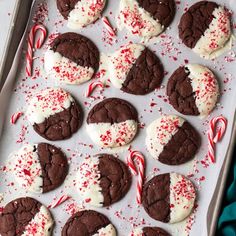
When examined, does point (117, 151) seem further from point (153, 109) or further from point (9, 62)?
point (9, 62)

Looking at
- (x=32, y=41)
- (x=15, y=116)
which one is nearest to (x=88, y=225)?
(x=15, y=116)

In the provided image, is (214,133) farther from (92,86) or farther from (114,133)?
(92,86)

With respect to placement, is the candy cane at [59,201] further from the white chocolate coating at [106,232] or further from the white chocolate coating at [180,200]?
the white chocolate coating at [180,200]

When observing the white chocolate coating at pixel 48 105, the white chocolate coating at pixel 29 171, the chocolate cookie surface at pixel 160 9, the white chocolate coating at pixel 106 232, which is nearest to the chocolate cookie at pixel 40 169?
the white chocolate coating at pixel 29 171

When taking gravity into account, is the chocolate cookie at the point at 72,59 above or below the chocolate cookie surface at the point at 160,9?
below

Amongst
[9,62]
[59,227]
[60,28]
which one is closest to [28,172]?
[59,227]
